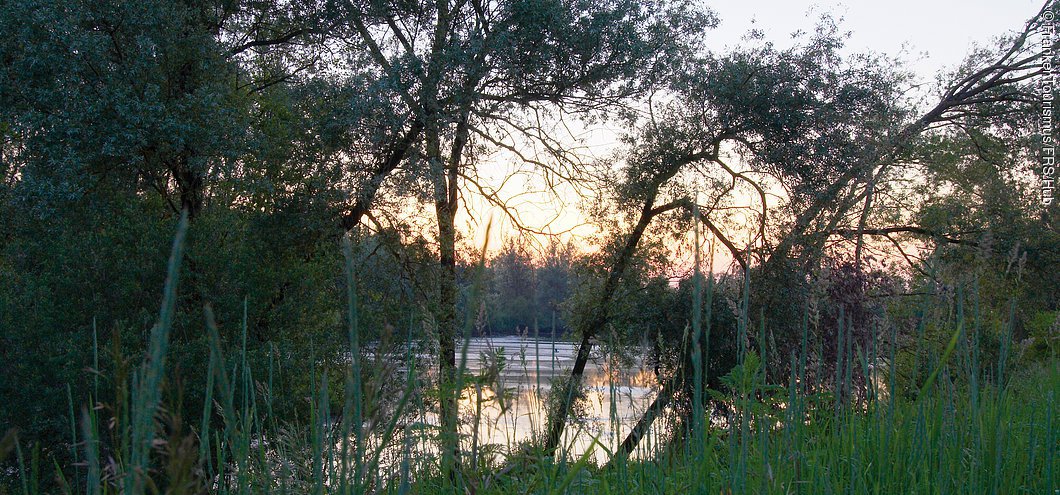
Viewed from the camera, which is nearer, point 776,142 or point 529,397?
point 529,397

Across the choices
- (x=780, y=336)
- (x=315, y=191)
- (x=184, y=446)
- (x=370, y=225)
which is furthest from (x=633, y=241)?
(x=184, y=446)

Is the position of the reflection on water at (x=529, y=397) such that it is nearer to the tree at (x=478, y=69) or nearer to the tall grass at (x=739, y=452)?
the tall grass at (x=739, y=452)

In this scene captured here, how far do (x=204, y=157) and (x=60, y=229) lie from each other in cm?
239

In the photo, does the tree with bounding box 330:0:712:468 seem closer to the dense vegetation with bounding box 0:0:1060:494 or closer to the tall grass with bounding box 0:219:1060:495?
the dense vegetation with bounding box 0:0:1060:494

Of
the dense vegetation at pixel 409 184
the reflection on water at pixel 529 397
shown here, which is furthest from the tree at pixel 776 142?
the reflection on water at pixel 529 397

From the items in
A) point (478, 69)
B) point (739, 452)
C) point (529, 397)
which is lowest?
point (739, 452)

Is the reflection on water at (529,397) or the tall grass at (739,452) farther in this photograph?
the reflection on water at (529,397)

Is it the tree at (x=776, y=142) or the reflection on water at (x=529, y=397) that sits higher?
the tree at (x=776, y=142)

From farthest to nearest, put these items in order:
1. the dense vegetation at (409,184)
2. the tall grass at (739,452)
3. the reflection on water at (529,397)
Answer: the dense vegetation at (409,184) < the reflection on water at (529,397) < the tall grass at (739,452)

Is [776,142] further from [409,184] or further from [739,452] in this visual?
[739,452]

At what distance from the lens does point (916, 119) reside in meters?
15.4

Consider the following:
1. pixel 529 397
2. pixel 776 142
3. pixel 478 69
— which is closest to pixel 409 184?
pixel 478 69

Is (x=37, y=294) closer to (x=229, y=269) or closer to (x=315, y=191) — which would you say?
(x=229, y=269)

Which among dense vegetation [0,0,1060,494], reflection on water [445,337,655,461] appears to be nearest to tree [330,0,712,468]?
dense vegetation [0,0,1060,494]
